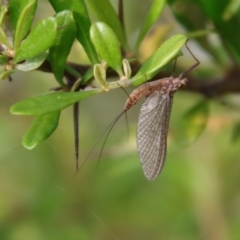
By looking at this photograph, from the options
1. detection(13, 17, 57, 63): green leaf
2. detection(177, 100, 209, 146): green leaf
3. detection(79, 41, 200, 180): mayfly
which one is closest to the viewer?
detection(13, 17, 57, 63): green leaf

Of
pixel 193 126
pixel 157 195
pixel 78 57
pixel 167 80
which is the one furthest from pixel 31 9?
pixel 157 195

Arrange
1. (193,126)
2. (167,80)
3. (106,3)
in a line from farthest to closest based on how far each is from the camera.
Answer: (193,126) → (167,80) → (106,3)

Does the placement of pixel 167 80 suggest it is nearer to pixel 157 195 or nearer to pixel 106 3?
pixel 106 3

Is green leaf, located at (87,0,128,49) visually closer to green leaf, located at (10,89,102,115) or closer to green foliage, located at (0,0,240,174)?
green foliage, located at (0,0,240,174)

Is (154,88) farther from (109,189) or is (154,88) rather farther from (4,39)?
(109,189)

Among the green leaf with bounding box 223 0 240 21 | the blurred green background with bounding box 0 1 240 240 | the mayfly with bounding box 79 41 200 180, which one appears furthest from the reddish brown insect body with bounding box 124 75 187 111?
the blurred green background with bounding box 0 1 240 240

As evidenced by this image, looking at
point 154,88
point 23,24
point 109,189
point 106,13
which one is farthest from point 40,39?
point 109,189
